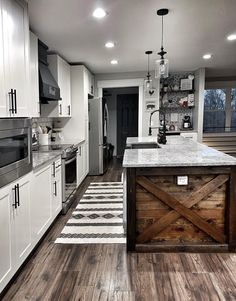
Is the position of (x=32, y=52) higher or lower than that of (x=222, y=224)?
higher

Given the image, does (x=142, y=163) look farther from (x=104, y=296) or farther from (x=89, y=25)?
(x=89, y=25)

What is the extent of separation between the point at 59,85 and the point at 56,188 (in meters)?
2.13

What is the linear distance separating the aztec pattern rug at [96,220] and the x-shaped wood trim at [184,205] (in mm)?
547

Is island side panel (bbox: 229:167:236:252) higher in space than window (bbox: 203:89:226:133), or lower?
lower

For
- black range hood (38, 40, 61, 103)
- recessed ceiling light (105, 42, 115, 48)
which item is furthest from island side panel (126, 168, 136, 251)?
recessed ceiling light (105, 42, 115, 48)

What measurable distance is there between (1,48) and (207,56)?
423 cm

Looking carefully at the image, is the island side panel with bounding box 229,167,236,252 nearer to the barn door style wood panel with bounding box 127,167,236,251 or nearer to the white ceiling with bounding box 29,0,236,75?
the barn door style wood panel with bounding box 127,167,236,251

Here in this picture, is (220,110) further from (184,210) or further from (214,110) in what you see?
(184,210)

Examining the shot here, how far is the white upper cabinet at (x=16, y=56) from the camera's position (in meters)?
2.07

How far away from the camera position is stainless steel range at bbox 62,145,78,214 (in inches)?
143

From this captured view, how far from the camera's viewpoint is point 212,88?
26.1 ft

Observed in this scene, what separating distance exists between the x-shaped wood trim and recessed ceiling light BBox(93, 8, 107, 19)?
6.08 feet

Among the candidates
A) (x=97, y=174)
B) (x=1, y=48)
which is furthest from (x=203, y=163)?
(x=97, y=174)

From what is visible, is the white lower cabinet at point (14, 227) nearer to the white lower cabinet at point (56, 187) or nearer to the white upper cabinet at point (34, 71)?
the white lower cabinet at point (56, 187)
